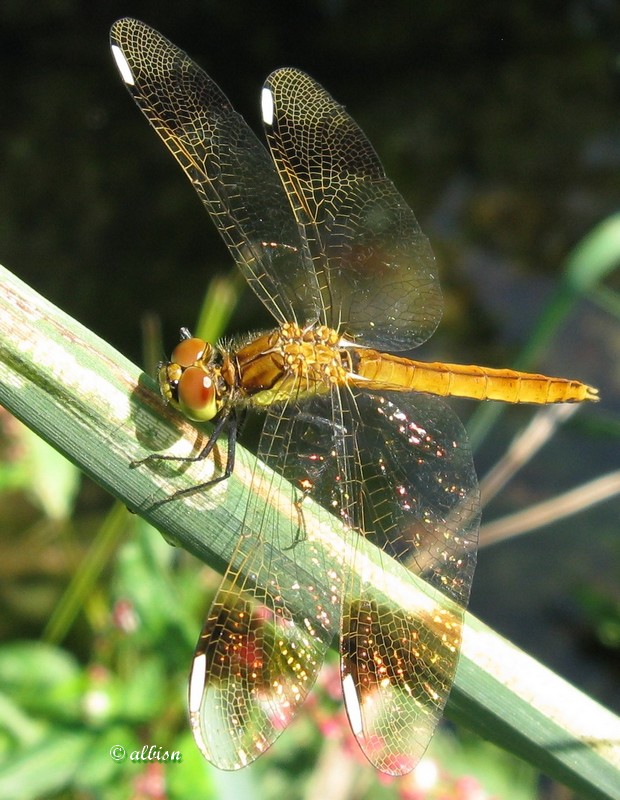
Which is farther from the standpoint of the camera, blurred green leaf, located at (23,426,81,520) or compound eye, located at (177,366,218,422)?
blurred green leaf, located at (23,426,81,520)

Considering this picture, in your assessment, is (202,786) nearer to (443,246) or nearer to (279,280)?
(279,280)

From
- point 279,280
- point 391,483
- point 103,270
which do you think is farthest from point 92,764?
point 103,270

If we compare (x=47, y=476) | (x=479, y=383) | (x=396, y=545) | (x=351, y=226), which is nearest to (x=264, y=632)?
(x=396, y=545)

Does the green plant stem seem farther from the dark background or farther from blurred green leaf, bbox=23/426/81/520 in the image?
the dark background

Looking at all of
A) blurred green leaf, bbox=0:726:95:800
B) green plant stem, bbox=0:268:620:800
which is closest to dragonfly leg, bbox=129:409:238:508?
green plant stem, bbox=0:268:620:800

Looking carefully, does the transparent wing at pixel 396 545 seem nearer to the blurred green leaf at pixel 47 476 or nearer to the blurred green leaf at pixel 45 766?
the blurred green leaf at pixel 45 766

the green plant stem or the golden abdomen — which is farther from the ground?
the golden abdomen

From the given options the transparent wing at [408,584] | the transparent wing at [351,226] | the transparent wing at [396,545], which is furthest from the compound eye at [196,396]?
the transparent wing at [351,226]
